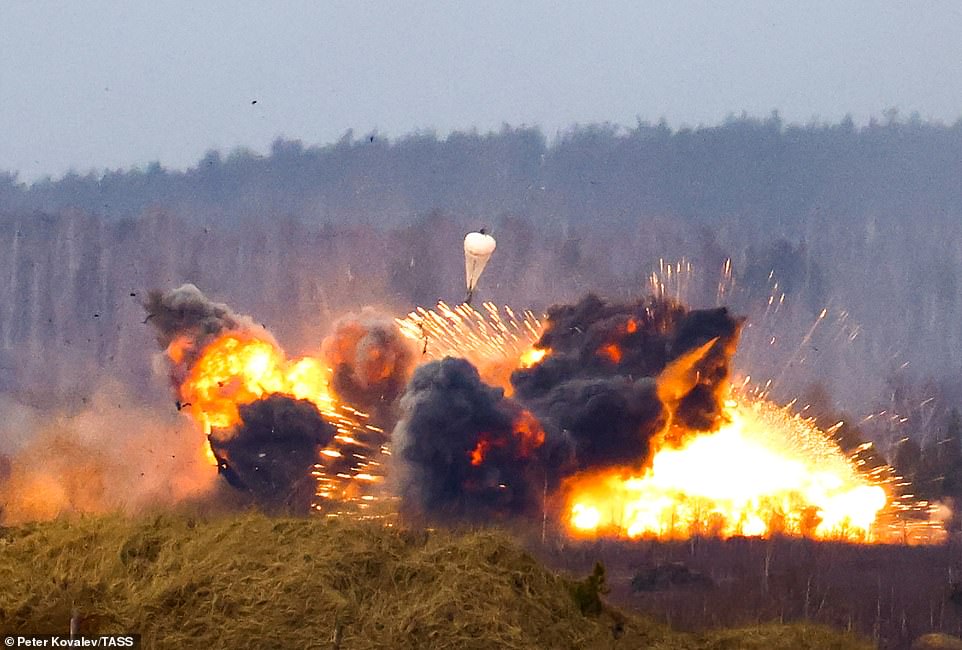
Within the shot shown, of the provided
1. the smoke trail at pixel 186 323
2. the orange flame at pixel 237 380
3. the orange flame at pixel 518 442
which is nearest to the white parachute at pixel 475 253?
the orange flame at pixel 518 442

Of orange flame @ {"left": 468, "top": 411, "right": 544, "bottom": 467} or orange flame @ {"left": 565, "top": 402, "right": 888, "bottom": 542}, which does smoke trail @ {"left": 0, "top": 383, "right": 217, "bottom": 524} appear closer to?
orange flame @ {"left": 468, "top": 411, "right": 544, "bottom": 467}

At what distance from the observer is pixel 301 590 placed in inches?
638

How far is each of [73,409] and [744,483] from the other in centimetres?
2006

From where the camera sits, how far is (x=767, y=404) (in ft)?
96.9

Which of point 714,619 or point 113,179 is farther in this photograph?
point 113,179

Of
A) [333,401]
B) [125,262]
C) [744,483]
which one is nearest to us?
[744,483]

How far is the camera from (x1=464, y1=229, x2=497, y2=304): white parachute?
27.2 meters

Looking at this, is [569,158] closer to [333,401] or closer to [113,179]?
[333,401]

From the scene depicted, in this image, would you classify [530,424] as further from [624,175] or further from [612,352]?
[624,175]

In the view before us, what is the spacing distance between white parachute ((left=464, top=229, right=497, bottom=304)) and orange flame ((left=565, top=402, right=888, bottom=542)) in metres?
6.20

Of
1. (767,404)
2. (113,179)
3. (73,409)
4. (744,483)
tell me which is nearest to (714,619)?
(744,483)

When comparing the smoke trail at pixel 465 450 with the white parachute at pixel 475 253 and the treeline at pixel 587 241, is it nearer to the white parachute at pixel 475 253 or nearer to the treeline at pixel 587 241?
the white parachute at pixel 475 253

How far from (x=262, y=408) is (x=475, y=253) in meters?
7.61

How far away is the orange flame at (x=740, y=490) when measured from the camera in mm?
26547
